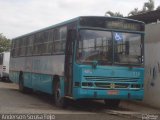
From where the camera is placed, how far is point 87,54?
15.0 meters

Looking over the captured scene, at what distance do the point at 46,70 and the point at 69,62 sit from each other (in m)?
3.07

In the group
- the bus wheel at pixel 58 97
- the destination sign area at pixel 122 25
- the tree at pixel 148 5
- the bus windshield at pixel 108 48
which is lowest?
the bus wheel at pixel 58 97

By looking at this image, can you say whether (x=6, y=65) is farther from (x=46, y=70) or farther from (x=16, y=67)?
(x=46, y=70)

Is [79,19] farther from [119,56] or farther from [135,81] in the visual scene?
[135,81]

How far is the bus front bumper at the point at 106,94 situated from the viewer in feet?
48.8

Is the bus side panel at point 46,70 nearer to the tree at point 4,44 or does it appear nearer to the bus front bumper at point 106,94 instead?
the bus front bumper at point 106,94

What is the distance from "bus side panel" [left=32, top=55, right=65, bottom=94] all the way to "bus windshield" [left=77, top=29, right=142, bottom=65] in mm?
1418

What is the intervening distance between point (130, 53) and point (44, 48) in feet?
16.3

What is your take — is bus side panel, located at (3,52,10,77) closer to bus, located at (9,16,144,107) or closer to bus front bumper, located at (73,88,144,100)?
bus, located at (9,16,144,107)

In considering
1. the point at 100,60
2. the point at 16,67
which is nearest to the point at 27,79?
the point at 16,67

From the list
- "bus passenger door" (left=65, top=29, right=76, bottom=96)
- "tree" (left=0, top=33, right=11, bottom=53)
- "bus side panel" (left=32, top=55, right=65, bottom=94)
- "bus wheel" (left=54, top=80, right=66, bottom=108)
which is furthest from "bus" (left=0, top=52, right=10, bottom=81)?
"tree" (left=0, top=33, right=11, bottom=53)

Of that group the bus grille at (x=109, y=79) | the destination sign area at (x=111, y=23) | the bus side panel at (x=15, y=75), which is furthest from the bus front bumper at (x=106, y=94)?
the bus side panel at (x=15, y=75)

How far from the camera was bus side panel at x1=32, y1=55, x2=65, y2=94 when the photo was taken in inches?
661

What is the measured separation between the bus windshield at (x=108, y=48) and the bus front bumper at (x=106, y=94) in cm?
93
